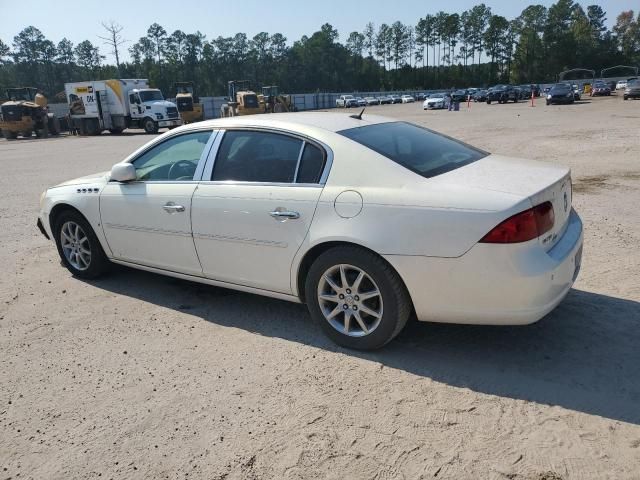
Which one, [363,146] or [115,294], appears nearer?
[363,146]

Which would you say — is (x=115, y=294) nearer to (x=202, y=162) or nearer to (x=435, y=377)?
(x=202, y=162)

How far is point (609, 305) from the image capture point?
409 cm

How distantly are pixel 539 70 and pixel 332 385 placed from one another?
14078 centimetres

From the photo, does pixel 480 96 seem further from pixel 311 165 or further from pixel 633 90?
pixel 311 165

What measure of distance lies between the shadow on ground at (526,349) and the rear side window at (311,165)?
1.17 metres

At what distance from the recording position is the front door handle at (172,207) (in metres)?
4.19

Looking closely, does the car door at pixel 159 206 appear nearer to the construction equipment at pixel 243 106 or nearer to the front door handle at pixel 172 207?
the front door handle at pixel 172 207

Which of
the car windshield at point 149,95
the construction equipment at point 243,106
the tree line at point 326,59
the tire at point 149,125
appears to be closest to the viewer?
the tire at point 149,125

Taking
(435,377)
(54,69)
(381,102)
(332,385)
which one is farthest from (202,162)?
(54,69)

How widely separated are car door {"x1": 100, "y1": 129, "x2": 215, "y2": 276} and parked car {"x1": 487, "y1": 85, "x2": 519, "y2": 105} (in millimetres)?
57475

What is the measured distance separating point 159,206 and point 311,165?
1.45 metres

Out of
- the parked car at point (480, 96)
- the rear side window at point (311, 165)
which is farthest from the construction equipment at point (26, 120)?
the parked car at point (480, 96)

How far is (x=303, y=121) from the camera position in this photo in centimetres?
402

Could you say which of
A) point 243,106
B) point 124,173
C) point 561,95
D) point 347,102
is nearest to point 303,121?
point 124,173
